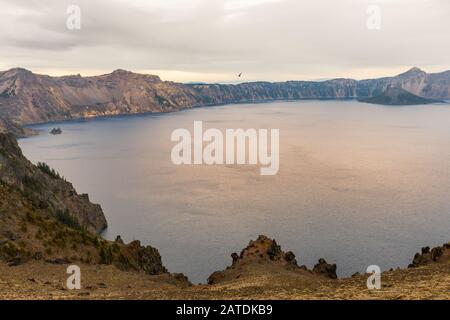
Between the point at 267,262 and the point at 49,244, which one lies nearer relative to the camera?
the point at 49,244

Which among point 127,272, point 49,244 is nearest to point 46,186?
point 49,244

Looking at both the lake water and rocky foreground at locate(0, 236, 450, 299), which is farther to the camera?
the lake water

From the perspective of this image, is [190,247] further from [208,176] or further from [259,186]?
[208,176]

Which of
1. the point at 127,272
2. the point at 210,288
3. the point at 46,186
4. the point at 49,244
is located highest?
the point at 46,186

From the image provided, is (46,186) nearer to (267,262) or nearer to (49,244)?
(49,244)

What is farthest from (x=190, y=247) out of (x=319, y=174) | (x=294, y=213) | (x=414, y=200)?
(x=319, y=174)

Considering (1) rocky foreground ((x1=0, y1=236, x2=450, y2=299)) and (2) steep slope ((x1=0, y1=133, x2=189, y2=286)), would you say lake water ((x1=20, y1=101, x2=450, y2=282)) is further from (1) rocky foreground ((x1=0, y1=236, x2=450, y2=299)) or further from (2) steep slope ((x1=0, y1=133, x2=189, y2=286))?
(1) rocky foreground ((x1=0, y1=236, x2=450, y2=299))

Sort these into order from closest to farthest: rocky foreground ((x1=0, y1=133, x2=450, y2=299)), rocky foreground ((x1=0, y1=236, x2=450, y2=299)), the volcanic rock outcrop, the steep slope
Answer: rocky foreground ((x1=0, y1=236, x2=450, y2=299))
rocky foreground ((x1=0, y1=133, x2=450, y2=299))
the steep slope
the volcanic rock outcrop

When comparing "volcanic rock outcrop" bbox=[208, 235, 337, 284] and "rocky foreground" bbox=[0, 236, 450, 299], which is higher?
"rocky foreground" bbox=[0, 236, 450, 299]

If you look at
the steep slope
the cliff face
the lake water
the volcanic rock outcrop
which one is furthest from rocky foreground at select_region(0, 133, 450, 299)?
the lake water
